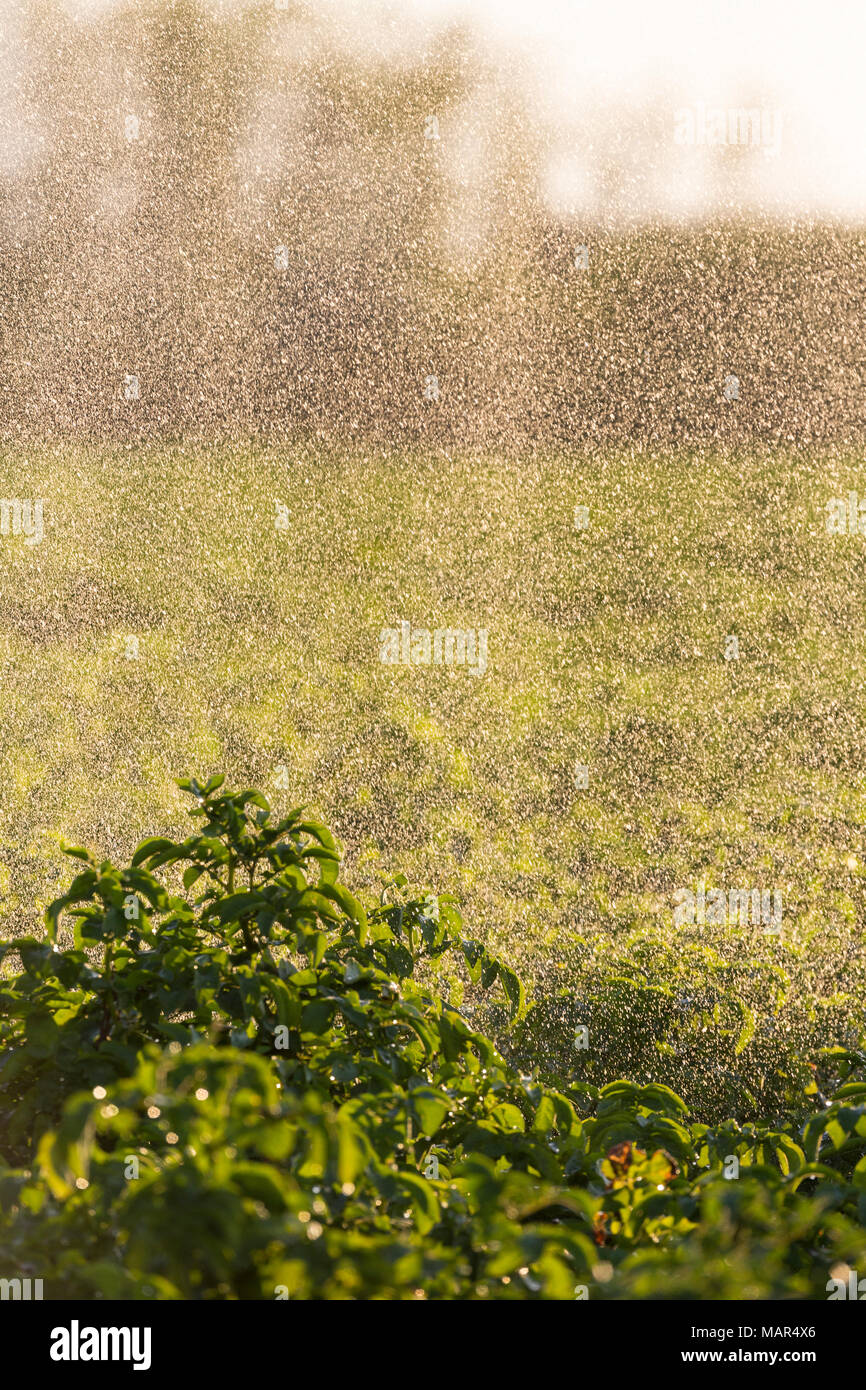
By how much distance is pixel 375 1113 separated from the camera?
3.08 ft

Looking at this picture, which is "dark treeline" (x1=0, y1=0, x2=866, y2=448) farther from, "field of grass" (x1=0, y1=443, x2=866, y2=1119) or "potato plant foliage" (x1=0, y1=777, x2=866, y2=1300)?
"potato plant foliage" (x1=0, y1=777, x2=866, y2=1300)

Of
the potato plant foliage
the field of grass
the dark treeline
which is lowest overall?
the potato plant foliage

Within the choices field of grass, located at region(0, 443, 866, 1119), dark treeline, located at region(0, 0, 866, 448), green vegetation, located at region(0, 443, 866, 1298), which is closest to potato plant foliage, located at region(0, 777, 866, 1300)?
green vegetation, located at region(0, 443, 866, 1298)

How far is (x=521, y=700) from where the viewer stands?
12.0 ft

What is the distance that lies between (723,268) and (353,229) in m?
1.49

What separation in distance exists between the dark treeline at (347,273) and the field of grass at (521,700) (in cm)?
24

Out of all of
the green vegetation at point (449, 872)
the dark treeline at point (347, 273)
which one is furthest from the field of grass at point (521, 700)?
the dark treeline at point (347, 273)

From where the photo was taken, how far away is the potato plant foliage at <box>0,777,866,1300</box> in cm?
65

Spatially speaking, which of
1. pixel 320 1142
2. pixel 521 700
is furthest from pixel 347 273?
pixel 320 1142

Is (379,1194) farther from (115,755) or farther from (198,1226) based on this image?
(115,755)

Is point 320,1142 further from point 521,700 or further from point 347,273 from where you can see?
point 347,273

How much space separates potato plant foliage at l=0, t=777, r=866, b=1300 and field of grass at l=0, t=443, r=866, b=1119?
3.55ft

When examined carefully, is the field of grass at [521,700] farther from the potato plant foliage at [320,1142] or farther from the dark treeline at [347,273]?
the potato plant foliage at [320,1142]

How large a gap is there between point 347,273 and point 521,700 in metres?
2.03
